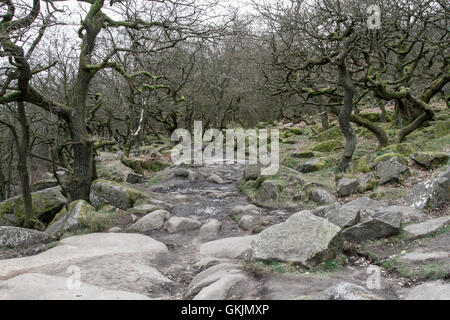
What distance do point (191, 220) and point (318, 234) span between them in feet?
13.4

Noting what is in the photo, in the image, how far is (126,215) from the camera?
9023 mm

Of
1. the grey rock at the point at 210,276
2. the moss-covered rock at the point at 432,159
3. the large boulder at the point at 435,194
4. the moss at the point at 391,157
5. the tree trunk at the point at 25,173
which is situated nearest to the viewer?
the grey rock at the point at 210,276

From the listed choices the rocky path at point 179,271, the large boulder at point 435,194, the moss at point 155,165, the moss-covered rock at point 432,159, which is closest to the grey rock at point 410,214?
the large boulder at point 435,194

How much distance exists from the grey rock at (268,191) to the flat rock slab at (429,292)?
20.0 ft

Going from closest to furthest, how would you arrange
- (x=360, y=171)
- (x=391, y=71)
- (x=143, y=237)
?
(x=143, y=237), (x=360, y=171), (x=391, y=71)

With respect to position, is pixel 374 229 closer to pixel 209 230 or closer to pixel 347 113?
pixel 209 230

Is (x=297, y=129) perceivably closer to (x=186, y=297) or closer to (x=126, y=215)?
(x=126, y=215)

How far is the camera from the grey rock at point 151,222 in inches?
328

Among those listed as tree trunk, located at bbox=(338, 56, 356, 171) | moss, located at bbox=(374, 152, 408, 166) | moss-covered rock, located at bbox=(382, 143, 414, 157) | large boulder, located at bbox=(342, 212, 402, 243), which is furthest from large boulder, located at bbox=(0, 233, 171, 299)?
moss-covered rock, located at bbox=(382, 143, 414, 157)

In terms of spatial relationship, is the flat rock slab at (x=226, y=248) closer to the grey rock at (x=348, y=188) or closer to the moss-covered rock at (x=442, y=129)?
the grey rock at (x=348, y=188)

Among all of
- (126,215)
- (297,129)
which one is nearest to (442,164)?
(126,215)

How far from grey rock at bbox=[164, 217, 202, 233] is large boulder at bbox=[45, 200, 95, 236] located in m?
1.84

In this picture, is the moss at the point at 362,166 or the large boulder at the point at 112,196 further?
the moss at the point at 362,166

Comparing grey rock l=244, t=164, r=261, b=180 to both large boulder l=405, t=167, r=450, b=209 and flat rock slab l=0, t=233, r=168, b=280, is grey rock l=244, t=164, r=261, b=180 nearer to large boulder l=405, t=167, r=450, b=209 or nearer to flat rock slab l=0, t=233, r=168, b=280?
flat rock slab l=0, t=233, r=168, b=280
